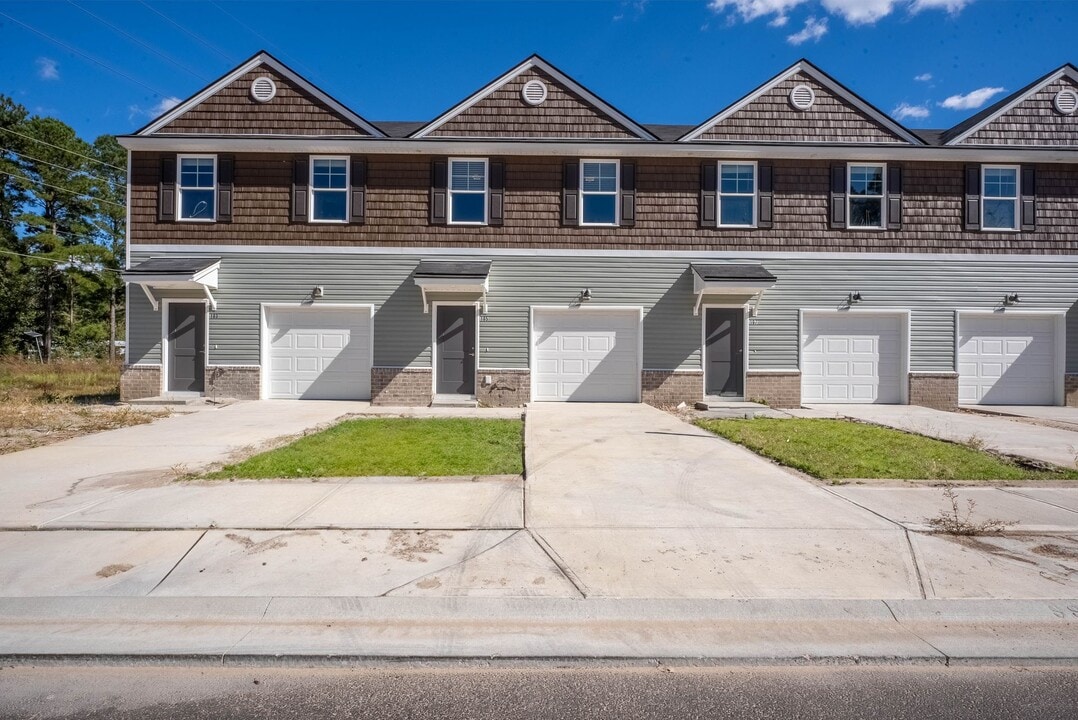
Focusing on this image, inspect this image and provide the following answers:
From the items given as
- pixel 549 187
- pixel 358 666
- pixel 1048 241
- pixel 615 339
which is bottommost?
pixel 358 666

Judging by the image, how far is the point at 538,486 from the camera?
249 inches

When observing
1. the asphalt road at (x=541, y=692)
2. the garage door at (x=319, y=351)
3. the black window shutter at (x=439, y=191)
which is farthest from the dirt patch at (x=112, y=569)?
the black window shutter at (x=439, y=191)

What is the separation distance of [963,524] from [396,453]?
6402mm

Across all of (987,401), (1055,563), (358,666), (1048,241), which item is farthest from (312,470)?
(1048,241)

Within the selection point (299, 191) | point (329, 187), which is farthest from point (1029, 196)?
point (299, 191)

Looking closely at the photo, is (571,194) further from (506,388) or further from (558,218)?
(506,388)

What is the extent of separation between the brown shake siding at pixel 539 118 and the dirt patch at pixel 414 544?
11888mm

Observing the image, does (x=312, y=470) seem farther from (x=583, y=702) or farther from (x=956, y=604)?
(x=956, y=604)

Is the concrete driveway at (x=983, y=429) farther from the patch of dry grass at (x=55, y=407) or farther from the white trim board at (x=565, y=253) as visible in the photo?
the patch of dry grass at (x=55, y=407)

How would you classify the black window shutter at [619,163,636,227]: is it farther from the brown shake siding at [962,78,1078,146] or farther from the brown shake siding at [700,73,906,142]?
the brown shake siding at [962,78,1078,146]

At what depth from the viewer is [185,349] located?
14234mm

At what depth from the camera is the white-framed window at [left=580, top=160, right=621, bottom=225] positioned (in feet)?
47.1

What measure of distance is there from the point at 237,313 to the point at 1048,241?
20950 mm

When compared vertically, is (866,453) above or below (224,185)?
below
